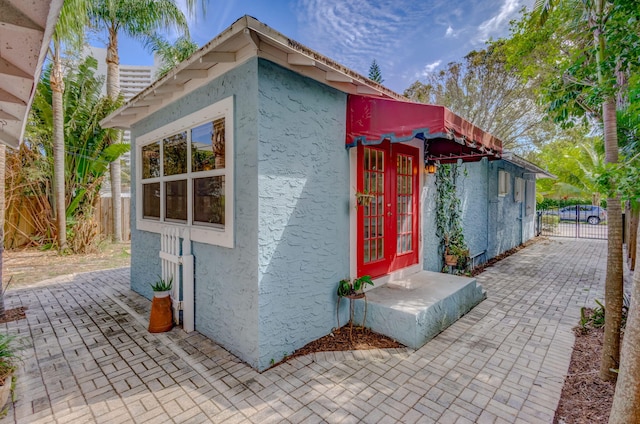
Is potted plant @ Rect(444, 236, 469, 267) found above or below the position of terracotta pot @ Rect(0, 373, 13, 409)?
above

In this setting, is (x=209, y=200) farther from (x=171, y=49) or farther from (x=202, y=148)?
(x=171, y=49)

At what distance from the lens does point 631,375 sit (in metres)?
2.06

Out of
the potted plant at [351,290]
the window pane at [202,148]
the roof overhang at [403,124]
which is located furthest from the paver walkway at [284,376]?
the roof overhang at [403,124]

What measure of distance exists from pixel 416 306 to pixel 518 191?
11.0 metres

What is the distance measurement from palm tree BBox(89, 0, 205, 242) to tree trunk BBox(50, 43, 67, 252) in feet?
6.19

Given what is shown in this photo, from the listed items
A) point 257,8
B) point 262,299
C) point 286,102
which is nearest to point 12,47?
point 286,102

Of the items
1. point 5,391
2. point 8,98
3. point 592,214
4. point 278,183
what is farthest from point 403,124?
point 592,214

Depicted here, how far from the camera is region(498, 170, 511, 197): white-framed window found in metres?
10.7

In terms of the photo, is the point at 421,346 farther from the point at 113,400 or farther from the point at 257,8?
the point at 257,8

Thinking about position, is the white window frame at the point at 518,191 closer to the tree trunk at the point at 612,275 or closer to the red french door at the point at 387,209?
the red french door at the point at 387,209

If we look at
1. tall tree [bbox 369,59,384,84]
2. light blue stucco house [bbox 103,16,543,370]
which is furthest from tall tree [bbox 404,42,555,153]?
light blue stucco house [bbox 103,16,543,370]

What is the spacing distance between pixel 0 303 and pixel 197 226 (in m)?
3.66

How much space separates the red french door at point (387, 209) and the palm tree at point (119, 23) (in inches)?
445

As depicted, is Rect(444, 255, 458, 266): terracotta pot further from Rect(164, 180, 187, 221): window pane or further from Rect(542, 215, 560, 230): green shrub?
Rect(542, 215, 560, 230): green shrub
